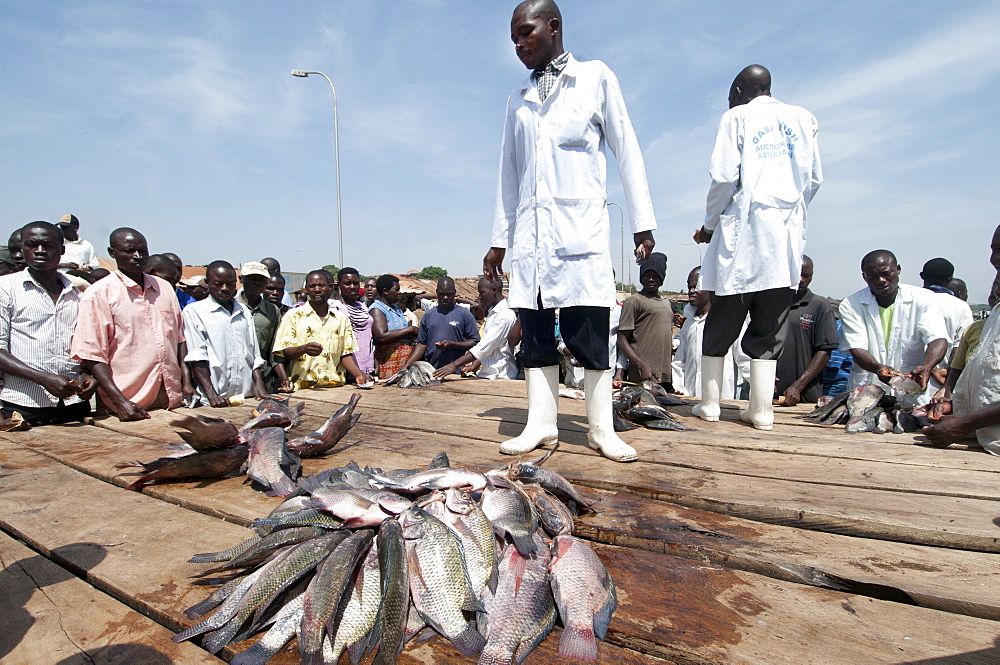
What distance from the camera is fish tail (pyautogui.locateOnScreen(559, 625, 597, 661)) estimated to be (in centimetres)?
131

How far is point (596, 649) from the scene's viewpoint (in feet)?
4.32

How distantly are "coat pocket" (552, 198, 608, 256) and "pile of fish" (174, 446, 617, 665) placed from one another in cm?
140

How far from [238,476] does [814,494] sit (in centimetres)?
264

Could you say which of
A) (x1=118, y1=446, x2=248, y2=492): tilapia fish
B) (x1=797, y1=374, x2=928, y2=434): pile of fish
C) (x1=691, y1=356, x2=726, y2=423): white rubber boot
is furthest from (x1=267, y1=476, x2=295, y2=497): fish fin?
(x1=797, y1=374, x2=928, y2=434): pile of fish

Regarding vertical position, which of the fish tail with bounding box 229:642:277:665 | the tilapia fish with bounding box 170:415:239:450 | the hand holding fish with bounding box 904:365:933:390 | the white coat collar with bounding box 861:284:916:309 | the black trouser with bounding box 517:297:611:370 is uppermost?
the white coat collar with bounding box 861:284:916:309

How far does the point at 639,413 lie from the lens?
3.61m

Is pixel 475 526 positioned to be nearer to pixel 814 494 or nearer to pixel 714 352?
pixel 814 494

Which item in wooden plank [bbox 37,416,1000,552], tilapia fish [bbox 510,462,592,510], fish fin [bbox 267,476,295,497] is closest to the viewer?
wooden plank [bbox 37,416,1000,552]

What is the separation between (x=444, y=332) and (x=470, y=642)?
5484 mm

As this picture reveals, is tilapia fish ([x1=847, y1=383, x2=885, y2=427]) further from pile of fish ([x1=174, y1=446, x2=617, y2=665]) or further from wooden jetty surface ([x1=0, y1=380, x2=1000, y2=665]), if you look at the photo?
pile of fish ([x1=174, y1=446, x2=617, y2=665])

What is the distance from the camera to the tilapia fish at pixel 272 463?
2.32m

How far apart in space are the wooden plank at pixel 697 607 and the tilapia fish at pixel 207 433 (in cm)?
43

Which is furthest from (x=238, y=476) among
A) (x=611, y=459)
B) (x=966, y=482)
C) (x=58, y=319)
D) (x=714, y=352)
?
(x=966, y=482)

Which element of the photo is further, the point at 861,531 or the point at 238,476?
the point at 238,476
